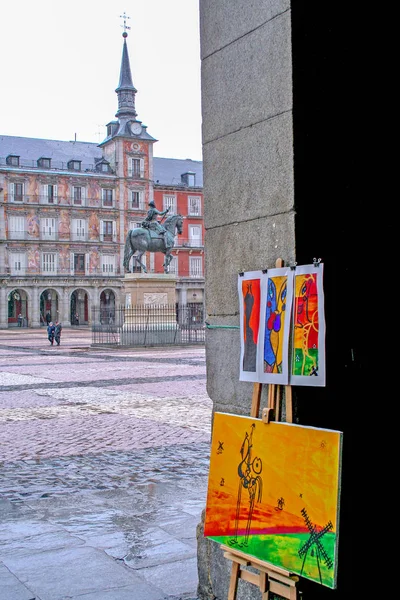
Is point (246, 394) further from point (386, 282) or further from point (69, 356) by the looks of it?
point (69, 356)

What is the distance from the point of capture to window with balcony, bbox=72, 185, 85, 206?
61688 mm

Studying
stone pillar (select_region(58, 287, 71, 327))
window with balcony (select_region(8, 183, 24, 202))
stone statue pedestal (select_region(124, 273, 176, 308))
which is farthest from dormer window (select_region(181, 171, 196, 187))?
stone statue pedestal (select_region(124, 273, 176, 308))

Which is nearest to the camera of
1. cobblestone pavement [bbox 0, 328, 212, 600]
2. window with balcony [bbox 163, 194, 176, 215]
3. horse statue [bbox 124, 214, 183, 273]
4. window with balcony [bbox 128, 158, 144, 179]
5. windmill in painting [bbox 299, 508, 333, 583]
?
windmill in painting [bbox 299, 508, 333, 583]

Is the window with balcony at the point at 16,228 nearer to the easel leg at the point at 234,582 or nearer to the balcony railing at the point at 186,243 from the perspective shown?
the balcony railing at the point at 186,243

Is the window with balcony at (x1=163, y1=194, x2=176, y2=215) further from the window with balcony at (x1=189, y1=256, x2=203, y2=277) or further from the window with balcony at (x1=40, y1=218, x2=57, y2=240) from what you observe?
the window with balcony at (x1=40, y1=218, x2=57, y2=240)

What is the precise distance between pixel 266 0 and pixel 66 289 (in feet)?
191

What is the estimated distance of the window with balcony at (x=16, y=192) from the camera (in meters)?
59.4

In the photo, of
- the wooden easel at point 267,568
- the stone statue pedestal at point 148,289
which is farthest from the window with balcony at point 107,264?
the wooden easel at point 267,568

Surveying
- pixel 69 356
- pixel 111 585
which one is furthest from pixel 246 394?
pixel 69 356

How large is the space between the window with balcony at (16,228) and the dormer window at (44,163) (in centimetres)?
465

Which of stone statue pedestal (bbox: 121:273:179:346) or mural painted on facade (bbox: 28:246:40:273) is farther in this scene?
mural painted on facade (bbox: 28:246:40:273)

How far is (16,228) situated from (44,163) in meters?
5.87

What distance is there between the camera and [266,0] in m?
3.41

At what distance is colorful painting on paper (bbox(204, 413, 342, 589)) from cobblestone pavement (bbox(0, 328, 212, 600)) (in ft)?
2.42
